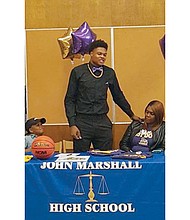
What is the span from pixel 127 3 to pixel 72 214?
1.24 metres

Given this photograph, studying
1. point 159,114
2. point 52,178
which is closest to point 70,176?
point 52,178

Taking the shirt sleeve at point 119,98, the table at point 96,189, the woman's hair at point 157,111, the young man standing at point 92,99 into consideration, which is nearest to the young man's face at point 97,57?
the young man standing at point 92,99

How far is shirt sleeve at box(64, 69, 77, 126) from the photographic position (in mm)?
2869

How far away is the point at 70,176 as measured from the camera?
8.15 ft

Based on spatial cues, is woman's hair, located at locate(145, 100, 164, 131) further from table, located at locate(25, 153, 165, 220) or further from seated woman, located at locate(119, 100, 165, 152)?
table, located at locate(25, 153, 165, 220)

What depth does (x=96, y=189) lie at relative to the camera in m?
2.48

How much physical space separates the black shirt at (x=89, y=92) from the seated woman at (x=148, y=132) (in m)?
0.11

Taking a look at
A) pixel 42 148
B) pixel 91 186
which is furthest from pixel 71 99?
pixel 91 186

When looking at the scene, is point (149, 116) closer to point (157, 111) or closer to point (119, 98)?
point (157, 111)

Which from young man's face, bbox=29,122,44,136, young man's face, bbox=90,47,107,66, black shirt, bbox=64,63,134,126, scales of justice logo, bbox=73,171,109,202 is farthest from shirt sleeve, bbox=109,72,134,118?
scales of justice logo, bbox=73,171,109,202

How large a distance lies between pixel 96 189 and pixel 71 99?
630 millimetres

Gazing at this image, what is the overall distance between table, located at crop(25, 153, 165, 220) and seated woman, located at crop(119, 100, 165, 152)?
0.26 meters
